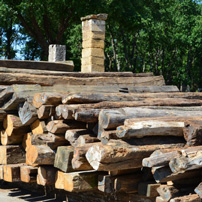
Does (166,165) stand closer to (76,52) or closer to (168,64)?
(76,52)

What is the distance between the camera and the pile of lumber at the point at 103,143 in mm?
4129

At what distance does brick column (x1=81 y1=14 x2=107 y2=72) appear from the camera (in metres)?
14.7

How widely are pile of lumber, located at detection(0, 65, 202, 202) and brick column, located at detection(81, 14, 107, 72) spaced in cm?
861

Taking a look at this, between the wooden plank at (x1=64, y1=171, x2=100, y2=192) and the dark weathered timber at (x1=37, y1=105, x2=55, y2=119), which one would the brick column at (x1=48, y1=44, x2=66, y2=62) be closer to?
the dark weathered timber at (x1=37, y1=105, x2=55, y2=119)

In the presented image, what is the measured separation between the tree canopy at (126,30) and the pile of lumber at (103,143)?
15192mm

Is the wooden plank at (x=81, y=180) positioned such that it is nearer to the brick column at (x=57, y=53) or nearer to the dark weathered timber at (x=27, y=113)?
the dark weathered timber at (x=27, y=113)

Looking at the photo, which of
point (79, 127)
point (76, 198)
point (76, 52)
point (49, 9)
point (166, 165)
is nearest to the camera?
point (166, 165)

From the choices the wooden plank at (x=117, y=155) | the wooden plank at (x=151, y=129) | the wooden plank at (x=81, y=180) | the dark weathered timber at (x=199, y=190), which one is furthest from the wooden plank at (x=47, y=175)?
the dark weathered timber at (x=199, y=190)

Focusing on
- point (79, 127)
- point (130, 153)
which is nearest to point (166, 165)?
point (130, 153)

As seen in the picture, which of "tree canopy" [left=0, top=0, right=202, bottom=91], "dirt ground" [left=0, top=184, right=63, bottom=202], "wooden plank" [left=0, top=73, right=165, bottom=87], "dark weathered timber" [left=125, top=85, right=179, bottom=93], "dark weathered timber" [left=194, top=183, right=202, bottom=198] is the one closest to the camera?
"dark weathered timber" [left=194, top=183, right=202, bottom=198]

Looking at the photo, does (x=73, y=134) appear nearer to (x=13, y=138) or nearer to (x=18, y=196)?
(x=13, y=138)

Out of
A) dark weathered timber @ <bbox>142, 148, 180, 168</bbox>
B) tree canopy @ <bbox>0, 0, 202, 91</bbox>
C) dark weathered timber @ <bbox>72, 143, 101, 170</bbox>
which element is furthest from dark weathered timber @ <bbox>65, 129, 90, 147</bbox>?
tree canopy @ <bbox>0, 0, 202, 91</bbox>

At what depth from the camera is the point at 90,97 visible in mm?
5145

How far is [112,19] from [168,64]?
7.95m
